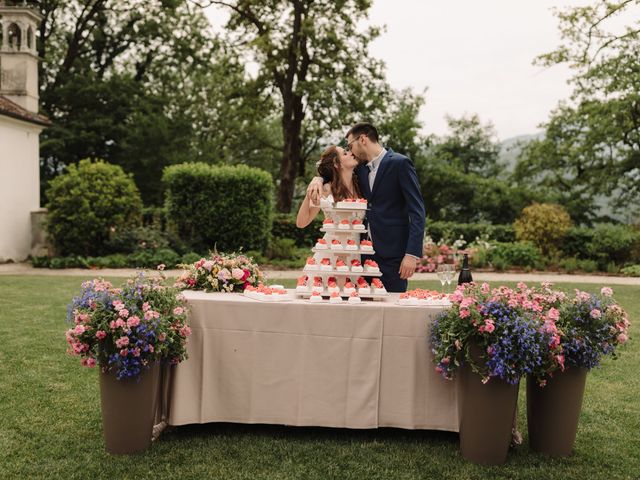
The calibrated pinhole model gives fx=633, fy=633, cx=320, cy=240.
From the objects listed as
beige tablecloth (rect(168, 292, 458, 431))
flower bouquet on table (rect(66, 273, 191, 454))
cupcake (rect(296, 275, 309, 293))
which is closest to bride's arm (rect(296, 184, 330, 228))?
cupcake (rect(296, 275, 309, 293))

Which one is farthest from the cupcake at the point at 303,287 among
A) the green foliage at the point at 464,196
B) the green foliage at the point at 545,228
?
the green foliage at the point at 464,196

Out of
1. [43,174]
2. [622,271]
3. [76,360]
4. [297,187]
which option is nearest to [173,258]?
[76,360]

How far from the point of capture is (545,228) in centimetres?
1688

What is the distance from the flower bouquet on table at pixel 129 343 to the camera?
3746 mm

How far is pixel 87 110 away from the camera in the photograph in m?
25.6

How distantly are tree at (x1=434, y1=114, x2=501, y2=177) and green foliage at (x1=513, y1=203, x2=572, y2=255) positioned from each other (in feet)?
40.5

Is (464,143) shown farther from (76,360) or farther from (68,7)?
(76,360)

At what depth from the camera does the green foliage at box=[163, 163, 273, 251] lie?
15.7 meters

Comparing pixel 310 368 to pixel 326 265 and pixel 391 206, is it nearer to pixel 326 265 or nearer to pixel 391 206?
pixel 326 265

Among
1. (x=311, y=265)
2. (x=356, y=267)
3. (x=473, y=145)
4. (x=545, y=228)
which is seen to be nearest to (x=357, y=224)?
(x=356, y=267)

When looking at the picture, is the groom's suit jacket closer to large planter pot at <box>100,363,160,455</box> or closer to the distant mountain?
large planter pot at <box>100,363,160,455</box>

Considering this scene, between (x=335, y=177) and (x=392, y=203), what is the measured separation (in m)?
0.48

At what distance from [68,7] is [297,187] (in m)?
12.1

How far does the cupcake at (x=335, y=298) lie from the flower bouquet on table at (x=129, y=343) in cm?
95
